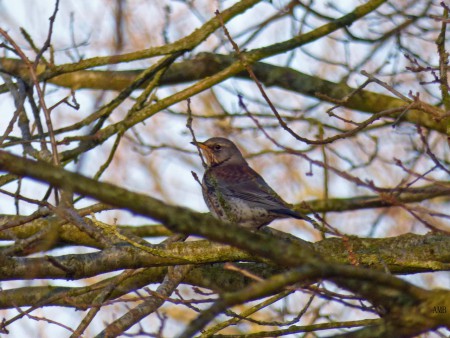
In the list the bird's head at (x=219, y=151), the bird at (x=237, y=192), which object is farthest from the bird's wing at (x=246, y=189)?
the bird's head at (x=219, y=151)

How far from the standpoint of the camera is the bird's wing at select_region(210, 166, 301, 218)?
747cm

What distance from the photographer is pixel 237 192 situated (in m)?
8.36

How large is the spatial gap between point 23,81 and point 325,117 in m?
4.94

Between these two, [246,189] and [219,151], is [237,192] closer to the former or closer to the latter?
[246,189]

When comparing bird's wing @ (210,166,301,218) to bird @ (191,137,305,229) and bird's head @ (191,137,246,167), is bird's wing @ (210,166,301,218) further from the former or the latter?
bird's head @ (191,137,246,167)

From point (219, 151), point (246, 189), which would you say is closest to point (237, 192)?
point (246, 189)

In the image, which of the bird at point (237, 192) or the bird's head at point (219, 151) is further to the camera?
the bird's head at point (219, 151)

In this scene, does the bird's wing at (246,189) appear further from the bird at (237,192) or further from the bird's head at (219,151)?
the bird's head at (219,151)

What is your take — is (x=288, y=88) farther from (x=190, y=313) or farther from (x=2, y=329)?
(x=190, y=313)

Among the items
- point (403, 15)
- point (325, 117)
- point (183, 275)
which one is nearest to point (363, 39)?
point (403, 15)

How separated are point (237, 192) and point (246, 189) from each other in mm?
114

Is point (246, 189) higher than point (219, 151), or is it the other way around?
point (219, 151)

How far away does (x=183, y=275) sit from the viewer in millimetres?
5984

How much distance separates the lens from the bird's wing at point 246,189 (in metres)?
7.47
